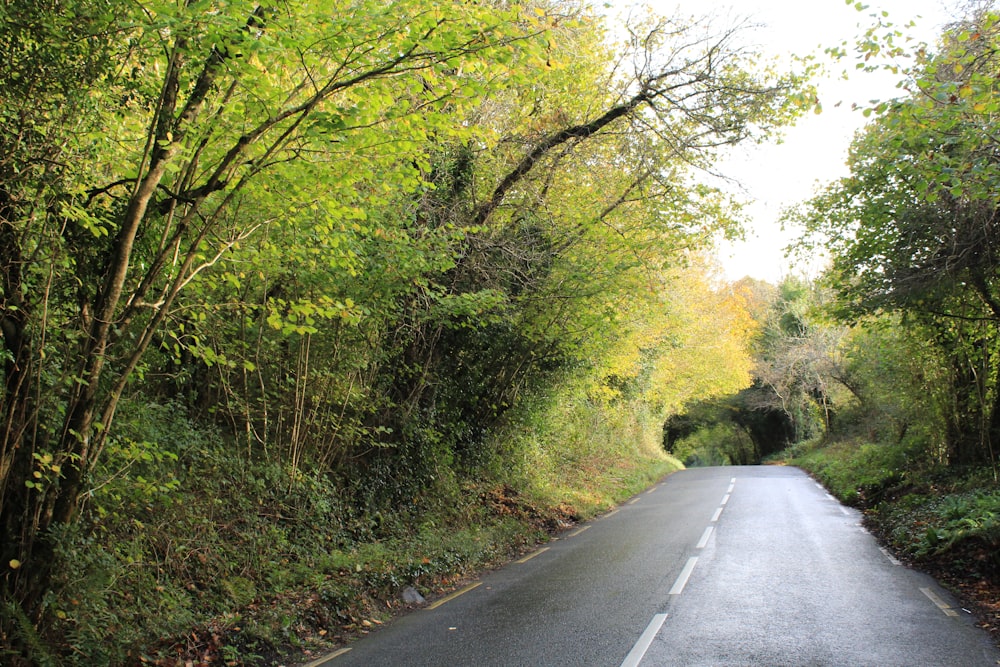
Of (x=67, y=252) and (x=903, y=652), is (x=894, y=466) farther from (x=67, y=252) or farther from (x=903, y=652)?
(x=67, y=252)

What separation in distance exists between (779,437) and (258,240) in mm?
55820

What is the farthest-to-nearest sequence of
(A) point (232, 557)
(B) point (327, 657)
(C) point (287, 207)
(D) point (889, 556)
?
(D) point (889, 556) → (A) point (232, 557) → (C) point (287, 207) → (B) point (327, 657)

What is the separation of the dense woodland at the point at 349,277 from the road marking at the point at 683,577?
3.14 meters

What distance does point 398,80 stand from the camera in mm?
6496

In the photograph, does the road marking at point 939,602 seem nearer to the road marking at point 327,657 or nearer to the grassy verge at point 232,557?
the grassy verge at point 232,557

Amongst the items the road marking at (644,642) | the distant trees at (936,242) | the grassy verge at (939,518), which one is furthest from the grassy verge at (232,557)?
the distant trees at (936,242)

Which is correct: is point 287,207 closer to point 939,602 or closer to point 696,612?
point 696,612

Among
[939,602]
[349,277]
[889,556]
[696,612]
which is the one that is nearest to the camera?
[696,612]

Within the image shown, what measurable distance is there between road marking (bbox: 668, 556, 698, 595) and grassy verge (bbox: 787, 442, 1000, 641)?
294 centimetres

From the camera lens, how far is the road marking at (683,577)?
27.1 ft

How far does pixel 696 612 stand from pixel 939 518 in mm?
6381

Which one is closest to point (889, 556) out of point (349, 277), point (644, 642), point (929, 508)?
point (929, 508)

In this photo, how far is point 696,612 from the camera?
7.27m

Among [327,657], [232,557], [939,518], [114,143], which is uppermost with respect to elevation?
[114,143]
